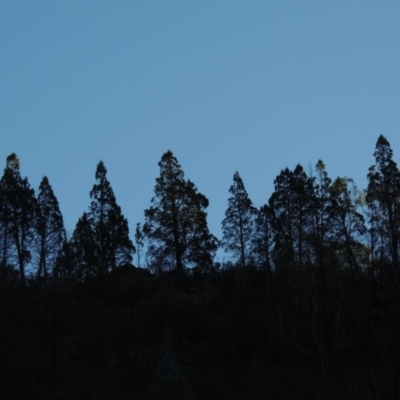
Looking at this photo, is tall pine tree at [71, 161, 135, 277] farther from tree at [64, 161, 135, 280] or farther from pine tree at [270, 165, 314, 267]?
→ pine tree at [270, 165, 314, 267]

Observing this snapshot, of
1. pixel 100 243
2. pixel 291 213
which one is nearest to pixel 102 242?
pixel 100 243

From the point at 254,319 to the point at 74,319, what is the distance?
10.9 meters

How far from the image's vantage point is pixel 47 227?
200ft

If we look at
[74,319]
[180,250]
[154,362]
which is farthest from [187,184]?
[154,362]

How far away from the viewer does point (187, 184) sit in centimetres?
6109

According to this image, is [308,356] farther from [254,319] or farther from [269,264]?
A: [269,264]

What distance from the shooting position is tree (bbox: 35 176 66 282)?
5808cm

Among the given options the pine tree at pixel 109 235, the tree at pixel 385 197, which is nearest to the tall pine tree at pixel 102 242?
the pine tree at pixel 109 235

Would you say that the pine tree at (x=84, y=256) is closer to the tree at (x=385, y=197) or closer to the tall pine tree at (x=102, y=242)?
the tall pine tree at (x=102, y=242)

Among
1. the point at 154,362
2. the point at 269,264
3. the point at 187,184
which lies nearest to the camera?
the point at 154,362

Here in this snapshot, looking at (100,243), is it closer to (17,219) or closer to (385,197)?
(17,219)

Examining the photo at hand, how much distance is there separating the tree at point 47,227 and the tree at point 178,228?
6.87 m

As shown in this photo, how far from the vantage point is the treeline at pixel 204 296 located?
40.1 meters

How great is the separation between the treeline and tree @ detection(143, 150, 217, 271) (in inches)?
3.8
